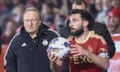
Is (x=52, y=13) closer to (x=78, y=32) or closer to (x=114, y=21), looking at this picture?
(x=114, y=21)

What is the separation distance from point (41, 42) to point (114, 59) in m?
2.64

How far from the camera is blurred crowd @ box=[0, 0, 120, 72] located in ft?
47.7

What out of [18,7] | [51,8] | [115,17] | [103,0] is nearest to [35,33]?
[115,17]

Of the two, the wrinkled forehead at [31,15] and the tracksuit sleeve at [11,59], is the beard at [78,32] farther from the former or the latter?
the tracksuit sleeve at [11,59]

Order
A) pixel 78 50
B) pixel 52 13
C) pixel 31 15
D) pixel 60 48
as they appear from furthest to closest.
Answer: pixel 52 13 → pixel 31 15 → pixel 60 48 → pixel 78 50

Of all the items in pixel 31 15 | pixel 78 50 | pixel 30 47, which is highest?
pixel 31 15

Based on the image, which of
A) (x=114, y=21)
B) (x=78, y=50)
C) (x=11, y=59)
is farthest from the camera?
(x=114, y=21)

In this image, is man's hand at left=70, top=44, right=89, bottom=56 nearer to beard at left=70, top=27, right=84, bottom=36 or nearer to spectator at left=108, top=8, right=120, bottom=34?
beard at left=70, top=27, right=84, bottom=36

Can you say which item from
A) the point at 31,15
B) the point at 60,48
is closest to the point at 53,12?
the point at 31,15

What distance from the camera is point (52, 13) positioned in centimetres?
1719

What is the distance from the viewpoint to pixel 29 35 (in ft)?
30.3

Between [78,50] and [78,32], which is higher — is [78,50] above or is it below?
below

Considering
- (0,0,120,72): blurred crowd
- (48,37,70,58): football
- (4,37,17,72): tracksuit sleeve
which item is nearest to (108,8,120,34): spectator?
(0,0,120,72): blurred crowd

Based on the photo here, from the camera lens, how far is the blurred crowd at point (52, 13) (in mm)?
14539
